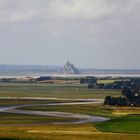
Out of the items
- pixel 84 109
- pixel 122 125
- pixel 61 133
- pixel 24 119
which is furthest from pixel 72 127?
pixel 84 109

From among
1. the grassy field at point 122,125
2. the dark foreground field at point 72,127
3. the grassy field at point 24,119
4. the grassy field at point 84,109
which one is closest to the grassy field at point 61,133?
the dark foreground field at point 72,127

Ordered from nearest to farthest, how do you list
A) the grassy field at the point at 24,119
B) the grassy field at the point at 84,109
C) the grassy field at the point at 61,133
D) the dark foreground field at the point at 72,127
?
the grassy field at the point at 61,133 < the dark foreground field at the point at 72,127 < the grassy field at the point at 24,119 < the grassy field at the point at 84,109

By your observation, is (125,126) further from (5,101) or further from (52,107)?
(5,101)

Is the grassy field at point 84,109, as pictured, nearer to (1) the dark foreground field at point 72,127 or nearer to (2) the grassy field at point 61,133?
(1) the dark foreground field at point 72,127

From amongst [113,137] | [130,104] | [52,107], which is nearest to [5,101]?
A: [52,107]

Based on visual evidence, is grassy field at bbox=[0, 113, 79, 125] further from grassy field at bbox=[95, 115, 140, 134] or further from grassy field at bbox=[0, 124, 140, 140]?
grassy field at bbox=[95, 115, 140, 134]

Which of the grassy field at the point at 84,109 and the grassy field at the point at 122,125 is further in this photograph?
the grassy field at the point at 84,109

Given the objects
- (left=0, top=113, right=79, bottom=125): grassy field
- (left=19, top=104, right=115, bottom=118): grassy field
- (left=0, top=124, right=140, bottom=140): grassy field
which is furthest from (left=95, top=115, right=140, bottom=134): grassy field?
(left=19, top=104, right=115, bottom=118): grassy field

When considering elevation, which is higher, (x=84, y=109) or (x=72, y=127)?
(x=84, y=109)

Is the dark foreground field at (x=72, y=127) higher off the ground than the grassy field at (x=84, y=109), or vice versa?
the grassy field at (x=84, y=109)

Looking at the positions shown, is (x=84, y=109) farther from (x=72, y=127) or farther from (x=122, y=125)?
(x=72, y=127)

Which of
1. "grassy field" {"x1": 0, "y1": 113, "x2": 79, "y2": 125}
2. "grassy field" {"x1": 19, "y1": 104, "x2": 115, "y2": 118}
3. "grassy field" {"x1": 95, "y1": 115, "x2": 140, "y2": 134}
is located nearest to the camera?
"grassy field" {"x1": 95, "y1": 115, "x2": 140, "y2": 134}
